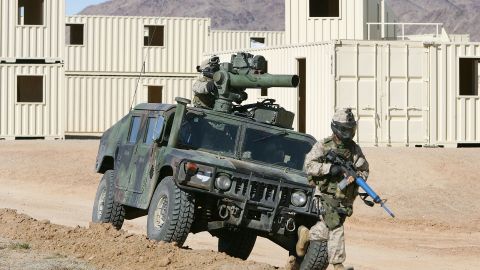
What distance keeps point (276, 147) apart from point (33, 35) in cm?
2527

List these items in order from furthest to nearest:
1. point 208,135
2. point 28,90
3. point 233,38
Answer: point 233,38, point 28,90, point 208,135

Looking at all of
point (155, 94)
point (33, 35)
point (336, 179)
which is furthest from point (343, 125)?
point (155, 94)

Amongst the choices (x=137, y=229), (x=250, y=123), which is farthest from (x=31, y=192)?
(x=250, y=123)

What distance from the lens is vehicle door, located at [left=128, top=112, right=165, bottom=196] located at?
13.1 meters

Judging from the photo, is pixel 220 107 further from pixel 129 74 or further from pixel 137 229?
pixel 129 74

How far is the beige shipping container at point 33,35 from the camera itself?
121 ft

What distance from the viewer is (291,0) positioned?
3703 cm

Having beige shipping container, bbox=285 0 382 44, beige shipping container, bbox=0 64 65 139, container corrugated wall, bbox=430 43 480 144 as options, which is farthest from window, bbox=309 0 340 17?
beige shipping container, bbox=0 64 65 139

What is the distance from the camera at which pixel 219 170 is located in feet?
39.5

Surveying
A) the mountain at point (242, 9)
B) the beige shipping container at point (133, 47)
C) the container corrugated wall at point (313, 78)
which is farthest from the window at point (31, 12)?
the mountain at point (242, 9)

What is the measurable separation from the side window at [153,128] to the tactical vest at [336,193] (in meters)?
2.91

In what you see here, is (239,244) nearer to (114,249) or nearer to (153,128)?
(153,128)

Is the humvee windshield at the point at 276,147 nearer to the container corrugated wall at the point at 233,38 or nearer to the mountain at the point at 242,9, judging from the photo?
the container corrugated wall at the point at 233,38

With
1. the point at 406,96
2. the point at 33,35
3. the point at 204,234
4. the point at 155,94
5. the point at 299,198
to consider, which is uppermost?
the point at 33,35
